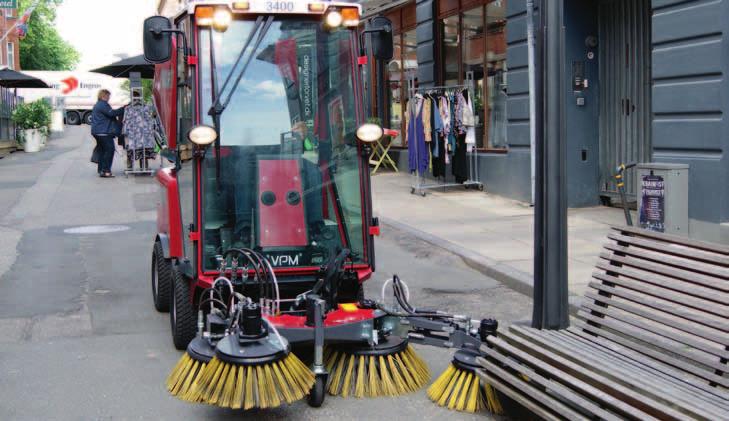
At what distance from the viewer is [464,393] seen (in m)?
4.77

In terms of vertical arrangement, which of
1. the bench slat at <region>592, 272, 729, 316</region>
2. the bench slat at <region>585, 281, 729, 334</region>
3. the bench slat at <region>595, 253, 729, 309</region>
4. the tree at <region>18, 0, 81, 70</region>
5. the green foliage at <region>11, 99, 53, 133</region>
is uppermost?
the tree at <region>18, 0, 81, 70</region>

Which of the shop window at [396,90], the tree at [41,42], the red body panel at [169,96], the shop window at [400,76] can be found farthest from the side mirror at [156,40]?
the tree at [41,42]

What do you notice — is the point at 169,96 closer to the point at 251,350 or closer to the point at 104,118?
the point at 251,350

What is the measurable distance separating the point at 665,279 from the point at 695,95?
620 cm

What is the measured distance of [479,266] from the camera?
9.18 meters

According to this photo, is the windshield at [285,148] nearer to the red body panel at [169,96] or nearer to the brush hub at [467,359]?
the red body panel at [169,96]

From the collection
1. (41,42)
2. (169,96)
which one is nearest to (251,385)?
(169,96)

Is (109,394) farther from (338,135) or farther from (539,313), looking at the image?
(539,313)

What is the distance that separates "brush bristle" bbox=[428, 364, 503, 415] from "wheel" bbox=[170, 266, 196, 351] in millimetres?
1907

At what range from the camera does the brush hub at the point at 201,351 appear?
4.49m

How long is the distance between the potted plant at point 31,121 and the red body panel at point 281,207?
26426 mm

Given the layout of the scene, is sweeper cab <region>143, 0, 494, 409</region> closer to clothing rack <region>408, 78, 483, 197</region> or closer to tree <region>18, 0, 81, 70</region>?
clothing rack <region>408, 78, 483, 197</region>

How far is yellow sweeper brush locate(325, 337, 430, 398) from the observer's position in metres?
4.91

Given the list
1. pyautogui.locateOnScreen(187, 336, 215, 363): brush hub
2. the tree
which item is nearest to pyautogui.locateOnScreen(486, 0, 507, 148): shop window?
pyautogui.locateOnScreen(187, 336, 215, 363): brush hub
